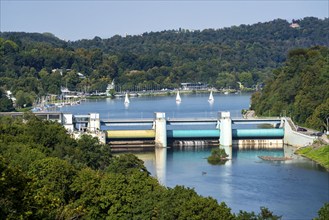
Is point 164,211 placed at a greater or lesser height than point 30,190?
lesser

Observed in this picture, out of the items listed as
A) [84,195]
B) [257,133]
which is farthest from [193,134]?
[84,195]

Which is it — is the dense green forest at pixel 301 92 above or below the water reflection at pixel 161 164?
above

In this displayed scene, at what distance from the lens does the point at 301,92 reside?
5359cm

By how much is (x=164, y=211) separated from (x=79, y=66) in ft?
285

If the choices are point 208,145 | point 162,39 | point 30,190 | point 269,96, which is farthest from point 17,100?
point 162,39

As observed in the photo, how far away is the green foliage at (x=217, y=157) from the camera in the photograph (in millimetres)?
39556

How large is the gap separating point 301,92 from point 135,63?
197 feet

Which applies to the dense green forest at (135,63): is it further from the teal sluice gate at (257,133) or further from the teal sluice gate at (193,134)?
the teal sluice gate at (257,133)

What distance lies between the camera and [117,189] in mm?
20828

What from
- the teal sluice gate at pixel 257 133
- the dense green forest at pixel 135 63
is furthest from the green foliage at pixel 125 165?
the dense green forest at pixel 135 63

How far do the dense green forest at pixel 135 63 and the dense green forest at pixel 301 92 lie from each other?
22920 millimetres

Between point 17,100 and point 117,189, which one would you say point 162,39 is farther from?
point 117,189

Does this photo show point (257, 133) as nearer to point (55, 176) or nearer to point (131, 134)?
point (131, 134)

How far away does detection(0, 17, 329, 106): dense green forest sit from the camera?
310 feet
